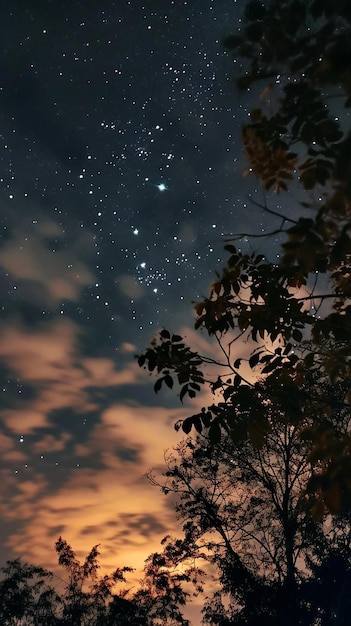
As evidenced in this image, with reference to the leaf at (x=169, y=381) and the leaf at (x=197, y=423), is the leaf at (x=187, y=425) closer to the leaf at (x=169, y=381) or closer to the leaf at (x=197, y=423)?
the leaf at (x=197, y=423)

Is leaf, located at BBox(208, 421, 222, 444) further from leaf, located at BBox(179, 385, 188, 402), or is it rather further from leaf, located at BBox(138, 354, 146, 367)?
leaf, located at BBox(138, 354, 146, 367)

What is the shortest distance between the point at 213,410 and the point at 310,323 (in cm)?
106

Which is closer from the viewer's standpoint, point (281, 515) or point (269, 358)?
point (269, 358)

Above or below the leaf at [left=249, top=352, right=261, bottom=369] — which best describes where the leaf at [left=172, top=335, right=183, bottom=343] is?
above

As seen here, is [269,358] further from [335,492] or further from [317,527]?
[317,527]

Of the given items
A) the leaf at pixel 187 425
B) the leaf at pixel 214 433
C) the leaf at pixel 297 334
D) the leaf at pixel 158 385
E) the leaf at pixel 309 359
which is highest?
Result: the leaf at pixel 297 334

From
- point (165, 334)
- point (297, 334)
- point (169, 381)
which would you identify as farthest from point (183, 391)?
point (297, 334)

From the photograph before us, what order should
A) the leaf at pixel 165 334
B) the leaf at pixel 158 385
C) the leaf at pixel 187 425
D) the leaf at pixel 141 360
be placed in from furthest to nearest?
the leaf at pixel 165 334 < the leaf at pixel 141 360 < the leaf at pixel 158 385 < the leaf at pixel 187 425

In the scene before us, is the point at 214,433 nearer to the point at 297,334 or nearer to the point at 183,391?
the point at 183,391

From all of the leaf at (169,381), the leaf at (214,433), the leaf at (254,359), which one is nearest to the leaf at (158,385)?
the leaf at (169,381)

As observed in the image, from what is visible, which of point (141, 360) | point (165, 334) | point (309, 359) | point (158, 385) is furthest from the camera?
point (309, 359)

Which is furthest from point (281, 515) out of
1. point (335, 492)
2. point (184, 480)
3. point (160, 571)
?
point (335, 492)

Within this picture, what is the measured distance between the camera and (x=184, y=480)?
2202 centimetres

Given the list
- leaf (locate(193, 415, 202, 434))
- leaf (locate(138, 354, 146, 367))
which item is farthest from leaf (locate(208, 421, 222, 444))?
leaf (locate(138, 354, 146, 367))
